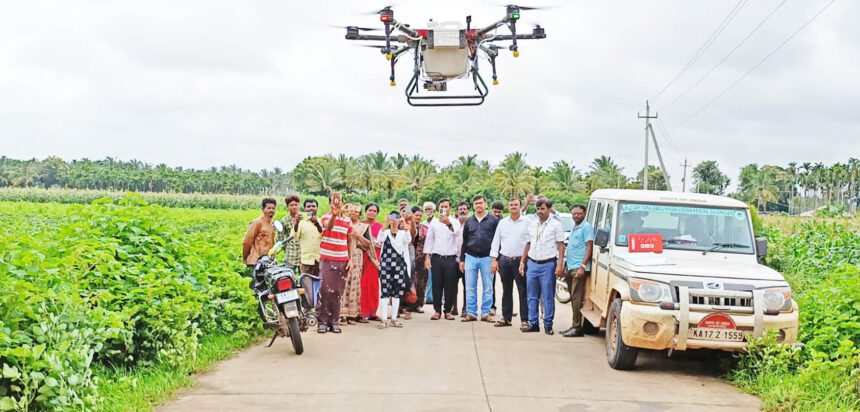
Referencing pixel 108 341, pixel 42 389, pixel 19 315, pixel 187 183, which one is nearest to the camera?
pixel 42 389

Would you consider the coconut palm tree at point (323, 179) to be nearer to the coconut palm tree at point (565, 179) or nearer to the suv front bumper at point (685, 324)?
the coconut palm tree at point (565, 179)

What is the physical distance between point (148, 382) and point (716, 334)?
17.7ft

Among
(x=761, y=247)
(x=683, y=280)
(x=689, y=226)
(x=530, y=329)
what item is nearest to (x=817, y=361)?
(x=683, y=280)

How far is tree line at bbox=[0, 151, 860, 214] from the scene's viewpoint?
251 ft

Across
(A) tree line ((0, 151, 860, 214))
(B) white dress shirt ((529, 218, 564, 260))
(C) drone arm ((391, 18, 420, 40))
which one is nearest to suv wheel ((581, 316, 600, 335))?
(B) white dress shirt ((529, 218, 564, 260))

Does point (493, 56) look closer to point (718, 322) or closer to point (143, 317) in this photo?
point (718, 322)

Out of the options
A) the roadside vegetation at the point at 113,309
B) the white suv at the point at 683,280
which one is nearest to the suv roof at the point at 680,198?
the white suv at the point at 683,280

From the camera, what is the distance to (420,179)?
80562mm

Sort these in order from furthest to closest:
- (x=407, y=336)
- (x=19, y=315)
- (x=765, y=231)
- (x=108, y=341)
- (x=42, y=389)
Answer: (x=765, y=231), (x=407, y=336), (x=108, y=341), (x=19, y=315), (x=42, y=389)

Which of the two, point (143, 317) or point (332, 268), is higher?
point (332, 268)

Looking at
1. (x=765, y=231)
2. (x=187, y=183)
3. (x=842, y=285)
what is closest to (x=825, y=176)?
(x=187, y=183)

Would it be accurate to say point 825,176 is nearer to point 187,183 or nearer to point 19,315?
point 187,183

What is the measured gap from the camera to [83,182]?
99.1 m

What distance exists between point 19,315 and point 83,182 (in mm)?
102150
